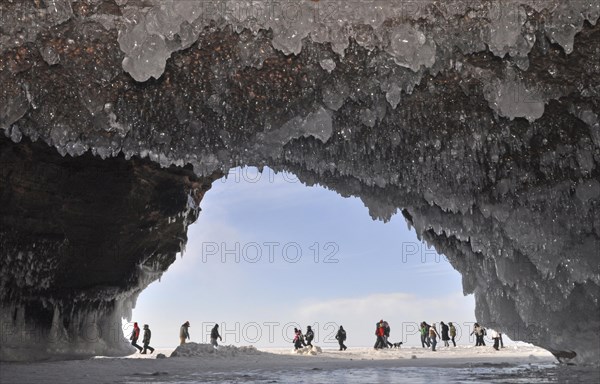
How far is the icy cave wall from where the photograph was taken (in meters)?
3.56

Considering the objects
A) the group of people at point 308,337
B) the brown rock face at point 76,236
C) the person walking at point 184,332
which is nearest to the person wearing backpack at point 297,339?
the group of people at point 308,337

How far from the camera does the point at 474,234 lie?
8203 mm

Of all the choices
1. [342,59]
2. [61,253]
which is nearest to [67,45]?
[342,59]

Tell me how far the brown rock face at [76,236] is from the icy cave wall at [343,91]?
6464 mm

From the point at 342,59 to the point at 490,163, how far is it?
2.73 metres

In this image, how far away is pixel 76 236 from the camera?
13.3m

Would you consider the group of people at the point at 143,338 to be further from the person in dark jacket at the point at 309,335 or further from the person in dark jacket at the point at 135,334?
the person in dark jacket at the point at 309,335

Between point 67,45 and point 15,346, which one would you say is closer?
point 67,45

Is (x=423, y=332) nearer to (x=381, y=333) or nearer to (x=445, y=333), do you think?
(x=445, y=333)

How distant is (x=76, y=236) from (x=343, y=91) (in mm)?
10852

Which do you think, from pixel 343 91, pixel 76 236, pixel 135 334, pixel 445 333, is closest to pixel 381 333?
pixel 445 333

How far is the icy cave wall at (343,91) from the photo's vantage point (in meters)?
3.56

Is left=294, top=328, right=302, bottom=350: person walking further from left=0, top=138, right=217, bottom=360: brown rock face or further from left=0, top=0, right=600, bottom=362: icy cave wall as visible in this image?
left=0, top=0, right=600, bottom=362: icy cave wall

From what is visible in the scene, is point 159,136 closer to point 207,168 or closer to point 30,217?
point 207,168
